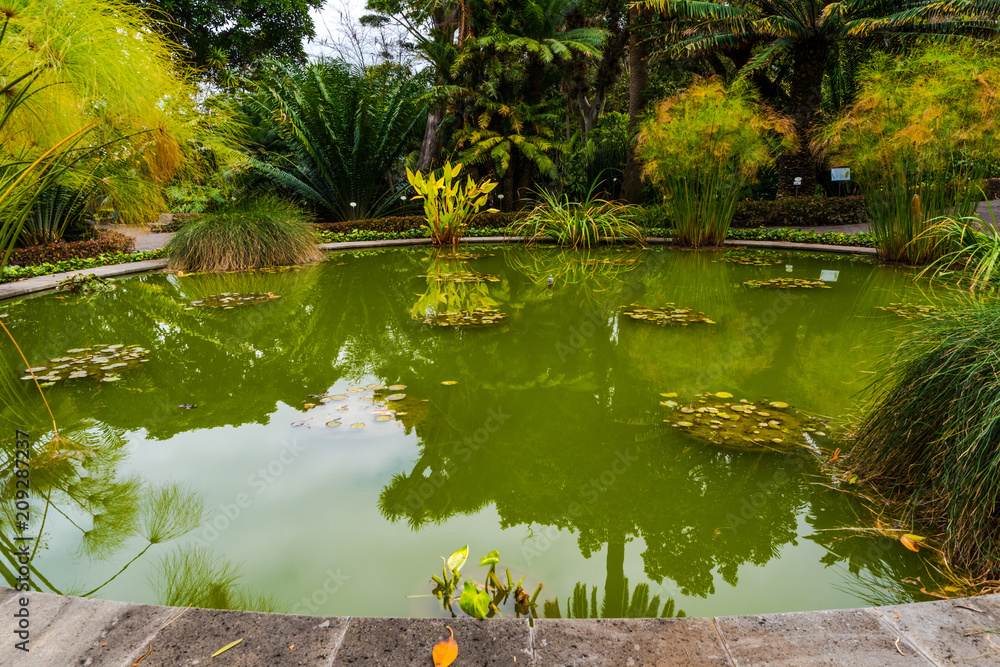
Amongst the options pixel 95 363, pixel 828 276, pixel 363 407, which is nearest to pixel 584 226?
pixel 828 276

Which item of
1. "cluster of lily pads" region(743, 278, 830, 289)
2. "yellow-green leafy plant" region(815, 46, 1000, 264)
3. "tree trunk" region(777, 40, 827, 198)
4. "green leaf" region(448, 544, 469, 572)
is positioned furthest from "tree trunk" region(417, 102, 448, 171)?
"green leaf" region(448, 544, 469, 572)

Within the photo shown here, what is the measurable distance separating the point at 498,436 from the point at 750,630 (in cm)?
165

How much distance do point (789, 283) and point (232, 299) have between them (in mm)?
6233

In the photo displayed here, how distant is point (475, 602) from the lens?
64.0 inches

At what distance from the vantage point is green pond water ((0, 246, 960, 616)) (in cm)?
194

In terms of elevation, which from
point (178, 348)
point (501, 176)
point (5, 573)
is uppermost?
point (501, 176)

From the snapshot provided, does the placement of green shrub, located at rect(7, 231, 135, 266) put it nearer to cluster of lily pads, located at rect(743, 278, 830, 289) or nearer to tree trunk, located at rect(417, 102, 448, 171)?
tree trunk, located at rect(417, 102, 448, 171)

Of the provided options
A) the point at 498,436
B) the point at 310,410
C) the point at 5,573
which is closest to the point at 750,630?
the point at 498,436

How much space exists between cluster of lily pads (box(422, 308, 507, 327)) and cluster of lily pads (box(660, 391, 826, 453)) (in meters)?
2.17

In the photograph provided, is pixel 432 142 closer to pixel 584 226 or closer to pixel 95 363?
pixel 584 226

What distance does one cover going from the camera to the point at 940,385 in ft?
6.89

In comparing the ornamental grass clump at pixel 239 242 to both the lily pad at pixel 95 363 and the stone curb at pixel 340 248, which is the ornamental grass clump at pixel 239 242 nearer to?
the stone curb at pixel 340 248

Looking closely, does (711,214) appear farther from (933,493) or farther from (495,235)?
(933,493)

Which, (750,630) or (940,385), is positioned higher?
(940,385)
